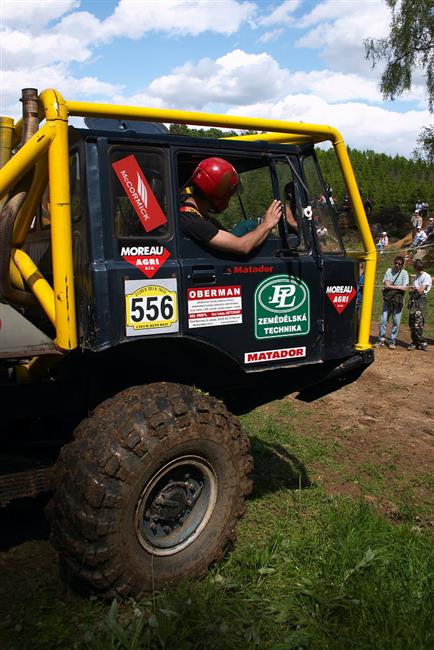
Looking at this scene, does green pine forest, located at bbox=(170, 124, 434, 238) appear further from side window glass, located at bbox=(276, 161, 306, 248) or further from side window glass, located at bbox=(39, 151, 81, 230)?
side window glass, located at bbox=(39, 151, 81, 230)

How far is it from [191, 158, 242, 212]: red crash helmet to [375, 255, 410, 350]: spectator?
8960 millimetres

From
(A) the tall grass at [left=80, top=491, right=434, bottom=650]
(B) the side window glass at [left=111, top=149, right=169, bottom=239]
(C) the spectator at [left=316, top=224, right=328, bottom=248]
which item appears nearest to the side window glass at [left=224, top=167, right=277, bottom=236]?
(C) the spectator at [left=316, top=224, right=328, bottom=248]

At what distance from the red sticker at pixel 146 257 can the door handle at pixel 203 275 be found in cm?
19

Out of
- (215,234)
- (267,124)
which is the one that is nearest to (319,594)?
(215,234)

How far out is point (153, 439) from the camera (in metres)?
3.16

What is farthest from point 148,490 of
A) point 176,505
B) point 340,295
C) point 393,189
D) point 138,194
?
point 393,189

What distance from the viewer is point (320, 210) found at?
13.7 ft

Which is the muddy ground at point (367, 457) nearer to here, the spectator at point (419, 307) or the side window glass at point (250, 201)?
the spectator at point (419, 307)

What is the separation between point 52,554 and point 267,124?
295 centimetres

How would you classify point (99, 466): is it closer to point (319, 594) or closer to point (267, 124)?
point (319, 594)

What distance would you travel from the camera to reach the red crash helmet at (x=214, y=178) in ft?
12.0

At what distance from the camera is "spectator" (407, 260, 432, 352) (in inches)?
459

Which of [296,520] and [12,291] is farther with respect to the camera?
[296,520]

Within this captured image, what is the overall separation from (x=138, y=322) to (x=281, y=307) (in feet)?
3.38
